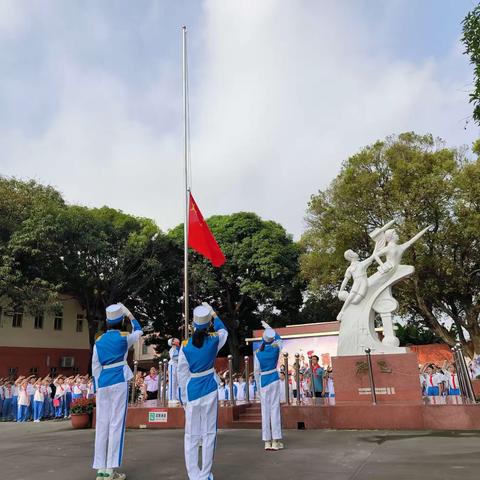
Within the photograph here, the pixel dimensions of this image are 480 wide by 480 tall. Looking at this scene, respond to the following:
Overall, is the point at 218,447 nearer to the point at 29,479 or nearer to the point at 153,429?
the point at 29,479

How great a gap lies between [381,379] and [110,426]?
649 centimetres

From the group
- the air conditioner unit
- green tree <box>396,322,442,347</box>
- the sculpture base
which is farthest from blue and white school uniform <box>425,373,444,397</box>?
the air conditioner unit

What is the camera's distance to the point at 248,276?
30766 mm

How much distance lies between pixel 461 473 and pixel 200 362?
3238 mm

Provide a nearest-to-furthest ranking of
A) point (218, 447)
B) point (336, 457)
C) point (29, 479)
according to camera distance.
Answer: point (29, 479) → point (336, 457) → point (218, 447)

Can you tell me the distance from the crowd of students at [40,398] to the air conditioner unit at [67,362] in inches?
415

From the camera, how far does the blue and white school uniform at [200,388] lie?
5.56 m

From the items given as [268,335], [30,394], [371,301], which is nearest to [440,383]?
[371,301]

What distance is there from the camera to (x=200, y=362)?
5.86 meters

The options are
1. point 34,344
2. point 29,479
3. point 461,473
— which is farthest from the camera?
point 34,344

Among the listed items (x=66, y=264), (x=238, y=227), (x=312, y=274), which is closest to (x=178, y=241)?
(x=238, y=227)

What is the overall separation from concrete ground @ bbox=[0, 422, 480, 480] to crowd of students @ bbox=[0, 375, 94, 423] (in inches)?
369

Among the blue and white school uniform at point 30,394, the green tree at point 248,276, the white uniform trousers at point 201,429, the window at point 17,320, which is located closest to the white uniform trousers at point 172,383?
the white uniform trousers at point 201,429

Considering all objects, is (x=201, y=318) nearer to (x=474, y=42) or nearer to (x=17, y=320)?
(x=474, y=42)
